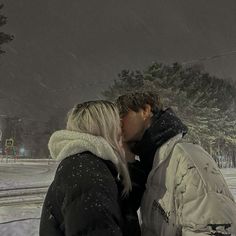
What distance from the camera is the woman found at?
65.9 inches

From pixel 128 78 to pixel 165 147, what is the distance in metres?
38.0

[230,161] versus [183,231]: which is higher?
[183,231]

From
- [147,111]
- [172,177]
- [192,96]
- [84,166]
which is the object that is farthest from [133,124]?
[192,96]

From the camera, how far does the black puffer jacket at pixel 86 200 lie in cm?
166

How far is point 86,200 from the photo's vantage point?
66.1 inches

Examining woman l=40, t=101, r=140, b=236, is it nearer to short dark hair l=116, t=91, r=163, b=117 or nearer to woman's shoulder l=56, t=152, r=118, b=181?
woman's shoulder l=56, t=152, r=118, b=181

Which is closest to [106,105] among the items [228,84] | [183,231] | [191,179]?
[191,179]

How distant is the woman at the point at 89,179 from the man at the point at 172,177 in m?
0.17

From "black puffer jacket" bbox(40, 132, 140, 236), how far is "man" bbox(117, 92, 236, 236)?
18 centimetres

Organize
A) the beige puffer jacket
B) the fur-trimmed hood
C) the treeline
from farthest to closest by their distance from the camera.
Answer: the treeline
the fur-trimmed hood
the beige puffer jacket

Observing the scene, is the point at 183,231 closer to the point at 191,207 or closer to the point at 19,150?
the point at 191,207

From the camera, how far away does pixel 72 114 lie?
2.03 metres

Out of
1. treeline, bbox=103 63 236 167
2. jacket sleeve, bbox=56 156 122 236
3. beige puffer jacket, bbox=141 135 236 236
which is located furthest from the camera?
treeline, bbox=103 63 236 167

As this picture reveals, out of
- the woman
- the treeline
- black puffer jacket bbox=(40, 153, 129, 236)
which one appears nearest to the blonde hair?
the woman
